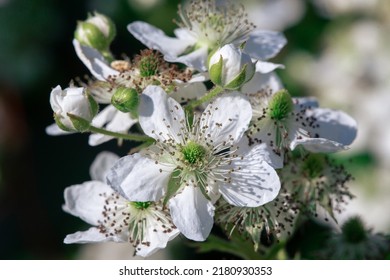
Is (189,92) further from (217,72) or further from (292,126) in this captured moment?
(292,126)

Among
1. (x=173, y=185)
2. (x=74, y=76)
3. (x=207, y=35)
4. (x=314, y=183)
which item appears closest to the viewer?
(x=173, y=185)

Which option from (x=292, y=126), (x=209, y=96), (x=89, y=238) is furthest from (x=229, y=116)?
(x=89, y=238)

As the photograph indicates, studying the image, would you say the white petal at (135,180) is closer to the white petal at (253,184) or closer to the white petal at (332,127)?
the white petal at (253,184)

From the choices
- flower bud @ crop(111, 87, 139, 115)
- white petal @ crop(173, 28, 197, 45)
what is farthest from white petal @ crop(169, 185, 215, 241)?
white petal @ crop(173, 28, 197, 45)

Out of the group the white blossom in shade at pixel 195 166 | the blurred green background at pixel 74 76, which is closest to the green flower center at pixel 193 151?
the white blossom in shade at pixel 195 166

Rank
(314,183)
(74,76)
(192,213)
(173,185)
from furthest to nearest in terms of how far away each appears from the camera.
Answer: (74,76) < (314,183) < (173,185) < (192,213)

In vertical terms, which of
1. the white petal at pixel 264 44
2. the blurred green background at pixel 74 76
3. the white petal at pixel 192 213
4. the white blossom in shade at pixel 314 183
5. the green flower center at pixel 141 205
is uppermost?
the white petal at pixel 264 44
